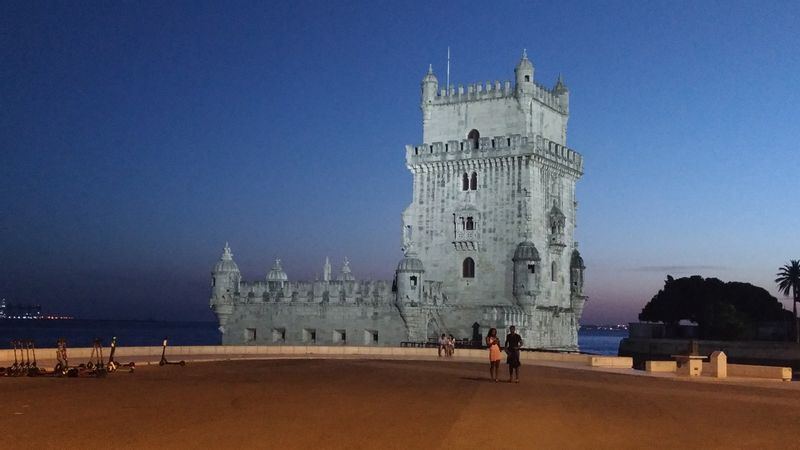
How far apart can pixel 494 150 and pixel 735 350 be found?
122ft

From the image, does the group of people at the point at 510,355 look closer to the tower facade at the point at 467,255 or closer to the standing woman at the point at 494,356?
the standing woman at the point at 494,356

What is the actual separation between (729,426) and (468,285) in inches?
1788

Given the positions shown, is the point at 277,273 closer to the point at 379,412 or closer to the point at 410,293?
the point at 410,293

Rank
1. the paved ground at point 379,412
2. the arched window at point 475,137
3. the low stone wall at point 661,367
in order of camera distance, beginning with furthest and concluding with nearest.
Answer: the arched window at point 475,137, the low stone wall at point 661,367, the paved ground at point 379,412

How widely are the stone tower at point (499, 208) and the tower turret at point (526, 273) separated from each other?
0.07 metres

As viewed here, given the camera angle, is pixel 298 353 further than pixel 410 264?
No

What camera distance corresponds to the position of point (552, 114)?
228 feet

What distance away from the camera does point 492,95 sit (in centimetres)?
6700

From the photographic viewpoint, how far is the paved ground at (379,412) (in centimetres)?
1712

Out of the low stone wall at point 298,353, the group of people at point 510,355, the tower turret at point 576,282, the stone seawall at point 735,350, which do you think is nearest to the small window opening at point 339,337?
the low stone wall at point 298,353

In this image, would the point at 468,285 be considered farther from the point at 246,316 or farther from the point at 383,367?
the point at 383,367

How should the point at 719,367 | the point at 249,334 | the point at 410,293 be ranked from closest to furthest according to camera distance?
the point at 719,367, the point at 410,293, the point at 249,334

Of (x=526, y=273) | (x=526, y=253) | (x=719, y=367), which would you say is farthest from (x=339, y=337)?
(x=719, y=367)

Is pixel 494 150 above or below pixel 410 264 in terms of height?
above
